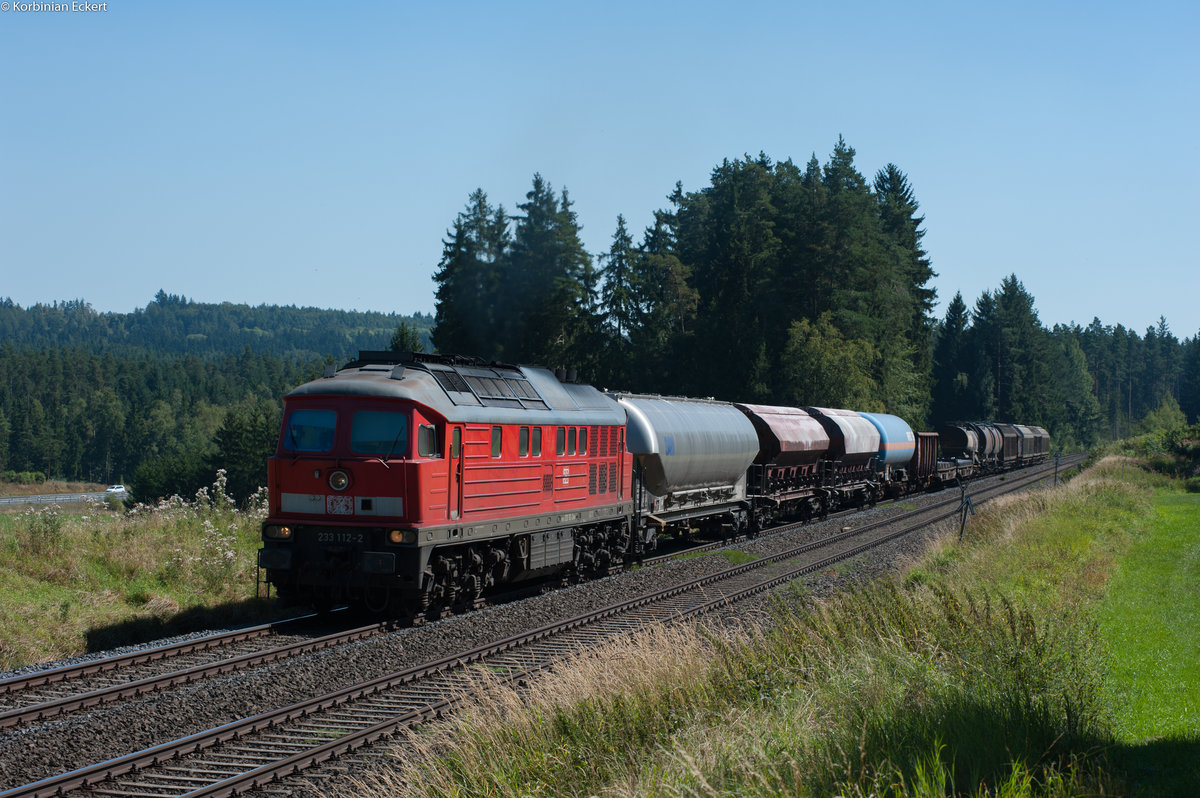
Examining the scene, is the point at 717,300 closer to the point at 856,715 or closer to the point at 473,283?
the point at 473,283

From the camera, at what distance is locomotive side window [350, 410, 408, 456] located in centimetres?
1503

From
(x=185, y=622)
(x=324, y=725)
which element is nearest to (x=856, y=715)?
(x=324, y=725)

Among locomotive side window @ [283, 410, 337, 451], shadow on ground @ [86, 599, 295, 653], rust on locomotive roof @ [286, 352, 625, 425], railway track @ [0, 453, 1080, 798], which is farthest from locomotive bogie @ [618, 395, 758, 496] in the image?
shadow on ground @ [86, 599, 295, 653]

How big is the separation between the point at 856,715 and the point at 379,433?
9286mm

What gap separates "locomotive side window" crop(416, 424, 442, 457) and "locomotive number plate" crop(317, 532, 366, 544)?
5.09 ft

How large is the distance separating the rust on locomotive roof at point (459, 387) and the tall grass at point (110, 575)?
4.12 meters

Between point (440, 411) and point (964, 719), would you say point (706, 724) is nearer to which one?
point (964, 719)

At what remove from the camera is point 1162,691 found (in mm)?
10781

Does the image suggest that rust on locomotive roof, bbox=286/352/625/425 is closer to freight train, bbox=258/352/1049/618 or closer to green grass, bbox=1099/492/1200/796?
freight train, bbox=258/352/1049/618

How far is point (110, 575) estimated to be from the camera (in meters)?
16.9

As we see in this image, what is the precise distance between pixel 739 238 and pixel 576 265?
13189mm

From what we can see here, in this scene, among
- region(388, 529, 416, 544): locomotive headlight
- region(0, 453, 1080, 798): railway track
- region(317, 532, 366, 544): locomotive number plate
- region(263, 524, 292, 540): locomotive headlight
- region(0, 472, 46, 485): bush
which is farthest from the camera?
region(0, 472, 46, 485): bush

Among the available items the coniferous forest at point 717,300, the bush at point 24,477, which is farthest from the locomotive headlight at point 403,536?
the bush at point 24,477

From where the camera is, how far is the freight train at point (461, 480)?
1499 cm
